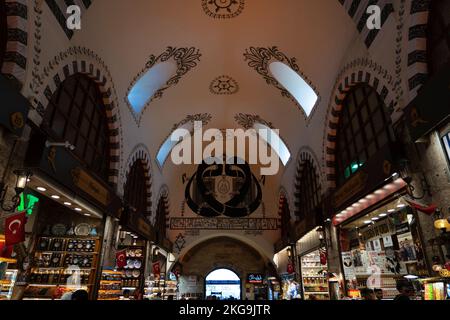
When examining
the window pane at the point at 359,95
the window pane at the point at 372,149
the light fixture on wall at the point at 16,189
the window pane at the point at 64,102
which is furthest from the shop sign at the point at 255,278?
the light fixture on wall at the point at 16,189

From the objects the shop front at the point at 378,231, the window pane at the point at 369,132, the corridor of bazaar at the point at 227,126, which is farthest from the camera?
the window pane at the point at 369,132

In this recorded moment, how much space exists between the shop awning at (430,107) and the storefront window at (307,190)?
439 cm

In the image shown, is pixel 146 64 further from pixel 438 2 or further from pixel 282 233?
pixel 282 233

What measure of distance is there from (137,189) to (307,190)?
17.9 ft

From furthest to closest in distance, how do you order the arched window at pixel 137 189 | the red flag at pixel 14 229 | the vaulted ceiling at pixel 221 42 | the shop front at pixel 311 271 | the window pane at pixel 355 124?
1. the shop front at pixel 311 271
2. the arched window at pixel 137 189
3. the window pane at pixel 355 124
4. the vaulted ceiling at pixel 221 42
5. the red flag at pixel 14 229

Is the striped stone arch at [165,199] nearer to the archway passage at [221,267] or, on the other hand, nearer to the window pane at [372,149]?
the archway passage at [221,267]

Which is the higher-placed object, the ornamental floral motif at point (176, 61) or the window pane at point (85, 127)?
the ornamental floral motif at point (176, 61)

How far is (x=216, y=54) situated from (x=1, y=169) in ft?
19.5

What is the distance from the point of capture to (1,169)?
11.4 ft

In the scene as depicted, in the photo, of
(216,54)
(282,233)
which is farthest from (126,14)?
(282,233)

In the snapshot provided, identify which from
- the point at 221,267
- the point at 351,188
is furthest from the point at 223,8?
the point at 221,267

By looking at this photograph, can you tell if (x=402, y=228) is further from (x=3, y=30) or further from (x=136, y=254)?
(x=136, y=254)

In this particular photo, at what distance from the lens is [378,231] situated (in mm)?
5812

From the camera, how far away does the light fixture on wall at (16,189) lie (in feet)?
11.6
